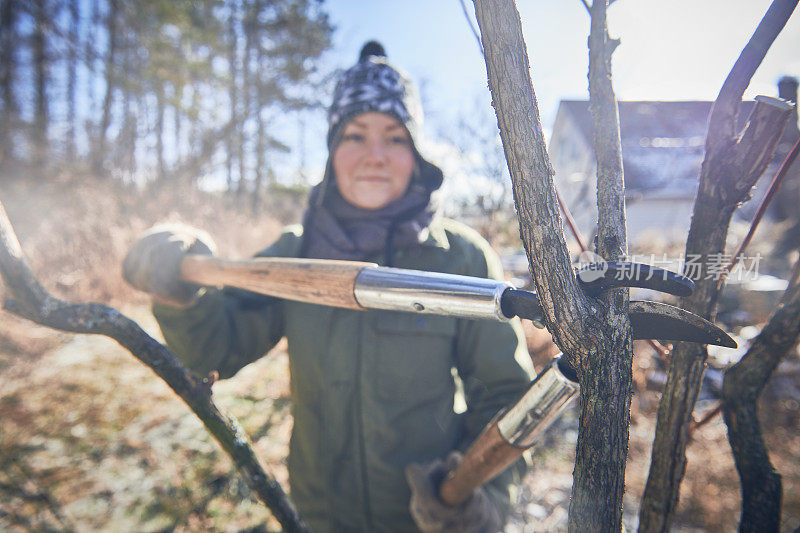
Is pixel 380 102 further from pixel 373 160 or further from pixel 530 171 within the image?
pixel 530 171

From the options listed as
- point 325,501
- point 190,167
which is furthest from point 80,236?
point 325,501

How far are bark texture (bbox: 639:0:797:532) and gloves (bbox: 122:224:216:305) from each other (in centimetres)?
180

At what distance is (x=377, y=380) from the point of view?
164cm

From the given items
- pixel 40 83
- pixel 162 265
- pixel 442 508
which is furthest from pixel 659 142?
pixel 40 83

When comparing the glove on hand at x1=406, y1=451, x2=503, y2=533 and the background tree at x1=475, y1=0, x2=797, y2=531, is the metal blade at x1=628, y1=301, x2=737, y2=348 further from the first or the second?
the glove on hand at x1=406, y1=451, x2=503, y2=533

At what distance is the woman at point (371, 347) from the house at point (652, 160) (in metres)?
0.80

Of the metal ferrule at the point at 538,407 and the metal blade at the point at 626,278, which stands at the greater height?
the metal blade at the point at 626,278

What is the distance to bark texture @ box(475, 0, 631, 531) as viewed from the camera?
0.57 metres

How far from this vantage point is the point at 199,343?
164 cm

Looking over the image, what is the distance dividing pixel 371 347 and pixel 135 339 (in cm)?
96

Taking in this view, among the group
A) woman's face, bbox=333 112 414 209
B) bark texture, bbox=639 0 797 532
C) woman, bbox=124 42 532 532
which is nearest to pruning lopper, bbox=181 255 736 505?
bark texture, bbox=639 0 797 532

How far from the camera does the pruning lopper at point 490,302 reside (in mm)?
655

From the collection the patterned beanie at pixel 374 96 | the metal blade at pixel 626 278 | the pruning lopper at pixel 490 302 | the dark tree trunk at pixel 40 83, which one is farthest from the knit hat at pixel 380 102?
the dark tree trunk at pixel 40 83

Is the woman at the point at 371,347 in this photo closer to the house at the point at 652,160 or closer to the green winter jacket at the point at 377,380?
the green winter jacket at the point at 377,380
